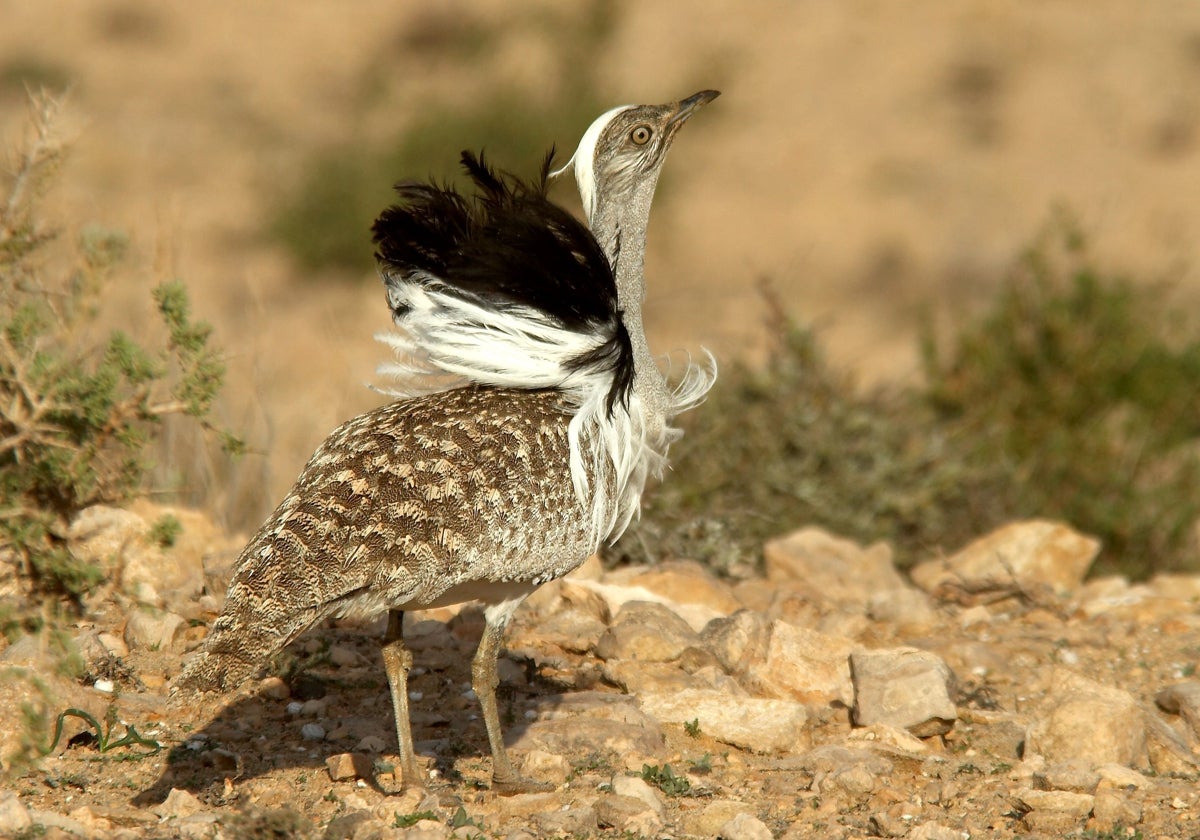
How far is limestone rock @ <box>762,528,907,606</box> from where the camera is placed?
6.95 metres

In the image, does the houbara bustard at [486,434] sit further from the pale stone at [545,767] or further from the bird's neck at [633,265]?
the pale stone at [545,767]

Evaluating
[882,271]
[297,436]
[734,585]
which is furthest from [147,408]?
[882,271]

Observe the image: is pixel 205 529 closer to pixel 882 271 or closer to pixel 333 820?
pixel 333 820

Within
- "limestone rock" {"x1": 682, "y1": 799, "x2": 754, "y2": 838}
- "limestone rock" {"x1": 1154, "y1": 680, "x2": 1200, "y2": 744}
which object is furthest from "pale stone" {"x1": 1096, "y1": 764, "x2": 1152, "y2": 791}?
"limestone rock" {"x1": 682, "y1": 799, "x2": 754, "y2": 838}

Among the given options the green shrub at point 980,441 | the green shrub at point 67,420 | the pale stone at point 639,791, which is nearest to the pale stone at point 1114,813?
the pale stone at point 639,791

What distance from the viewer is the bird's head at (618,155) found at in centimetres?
515

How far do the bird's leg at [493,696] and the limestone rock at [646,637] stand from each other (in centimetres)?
106

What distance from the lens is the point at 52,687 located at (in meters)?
4.72

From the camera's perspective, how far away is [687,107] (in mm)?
5426

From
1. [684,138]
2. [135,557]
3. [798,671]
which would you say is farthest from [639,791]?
[684,138]

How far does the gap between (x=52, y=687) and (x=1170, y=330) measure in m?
7.87

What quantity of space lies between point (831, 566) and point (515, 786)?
2913 millimetres

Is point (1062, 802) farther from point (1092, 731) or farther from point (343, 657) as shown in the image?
point (343, 657)

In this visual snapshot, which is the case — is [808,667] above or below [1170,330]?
below
